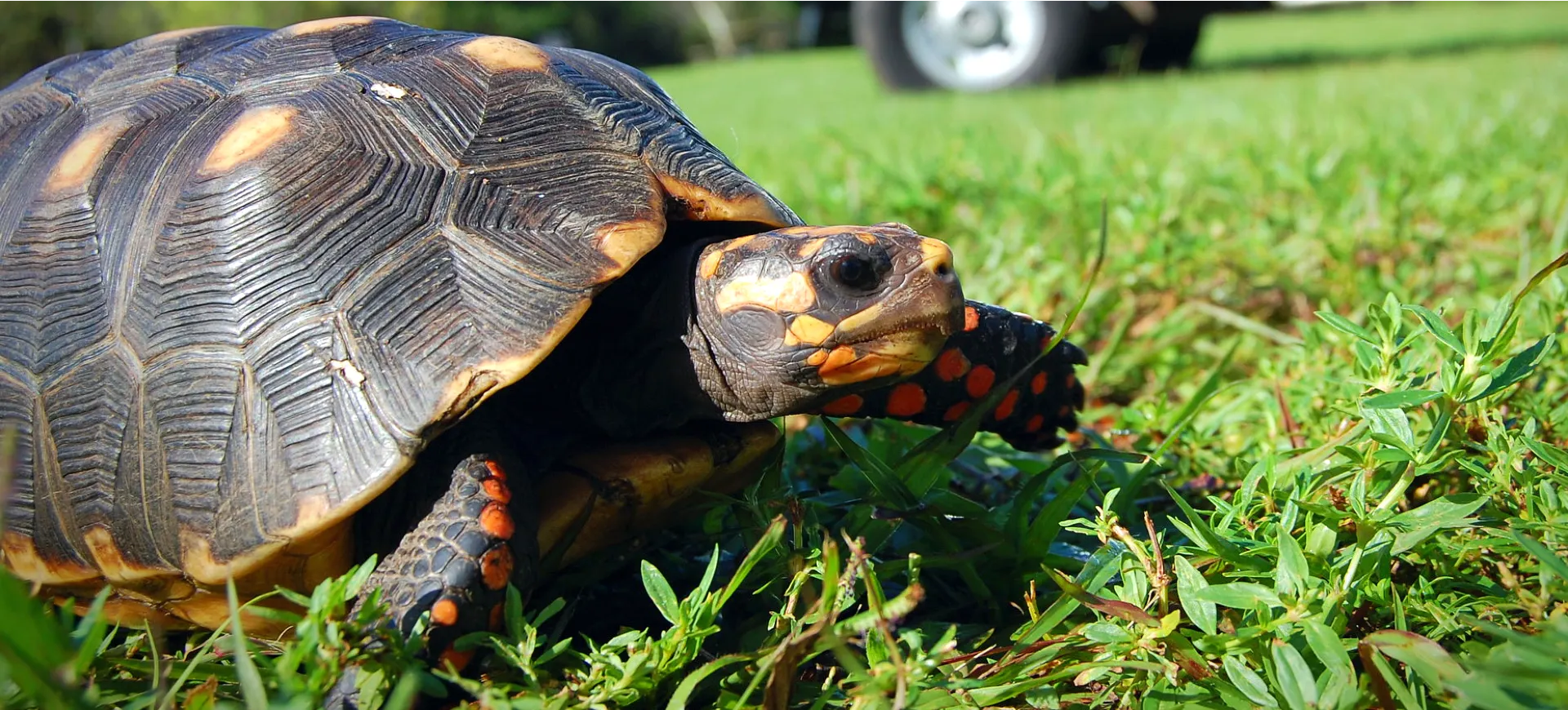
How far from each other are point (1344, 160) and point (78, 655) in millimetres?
3668

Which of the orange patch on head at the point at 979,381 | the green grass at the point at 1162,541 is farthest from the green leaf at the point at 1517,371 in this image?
the orange patch on head at the point at 979,381

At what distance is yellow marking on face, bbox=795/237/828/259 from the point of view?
4.61 feet

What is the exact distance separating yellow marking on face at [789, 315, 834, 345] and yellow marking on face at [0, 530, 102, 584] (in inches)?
41.4

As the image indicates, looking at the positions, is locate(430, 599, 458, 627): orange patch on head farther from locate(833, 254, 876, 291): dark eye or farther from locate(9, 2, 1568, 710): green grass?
locate(833, 254, 876, 291): dark eye

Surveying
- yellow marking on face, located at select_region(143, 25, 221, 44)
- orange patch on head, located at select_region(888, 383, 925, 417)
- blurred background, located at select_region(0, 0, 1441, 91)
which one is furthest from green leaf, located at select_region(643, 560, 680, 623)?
blurred background, located at select_region(0, 0, 1441, 91)

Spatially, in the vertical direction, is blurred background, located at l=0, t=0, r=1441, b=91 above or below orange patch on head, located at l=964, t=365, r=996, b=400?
below

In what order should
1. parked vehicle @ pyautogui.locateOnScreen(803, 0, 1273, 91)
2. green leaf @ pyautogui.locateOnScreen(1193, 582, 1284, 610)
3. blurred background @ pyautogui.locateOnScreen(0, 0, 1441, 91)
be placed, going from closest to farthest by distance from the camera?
green leaf @ pyautogui.locateOnScreen(1193, 582, 1284, 610) → parked vehicle @ pyautogui.locateOnScreen(803, 0, 1273, 91) → blurred background @ pyautogui.locateOnScreen(0, 0, 1441, 91)

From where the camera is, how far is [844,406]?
161 centimetres

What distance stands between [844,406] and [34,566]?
3.97 ft

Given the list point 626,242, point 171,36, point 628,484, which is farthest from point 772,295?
Answer: point 171,36

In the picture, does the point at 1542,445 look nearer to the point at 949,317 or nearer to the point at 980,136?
the point at 949,317

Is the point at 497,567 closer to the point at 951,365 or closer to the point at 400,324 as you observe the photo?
the point at 400,324

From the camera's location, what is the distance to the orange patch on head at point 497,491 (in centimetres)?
136

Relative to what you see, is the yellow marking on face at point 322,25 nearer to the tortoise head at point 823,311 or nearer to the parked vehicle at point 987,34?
the tortoise head at point 823,311
